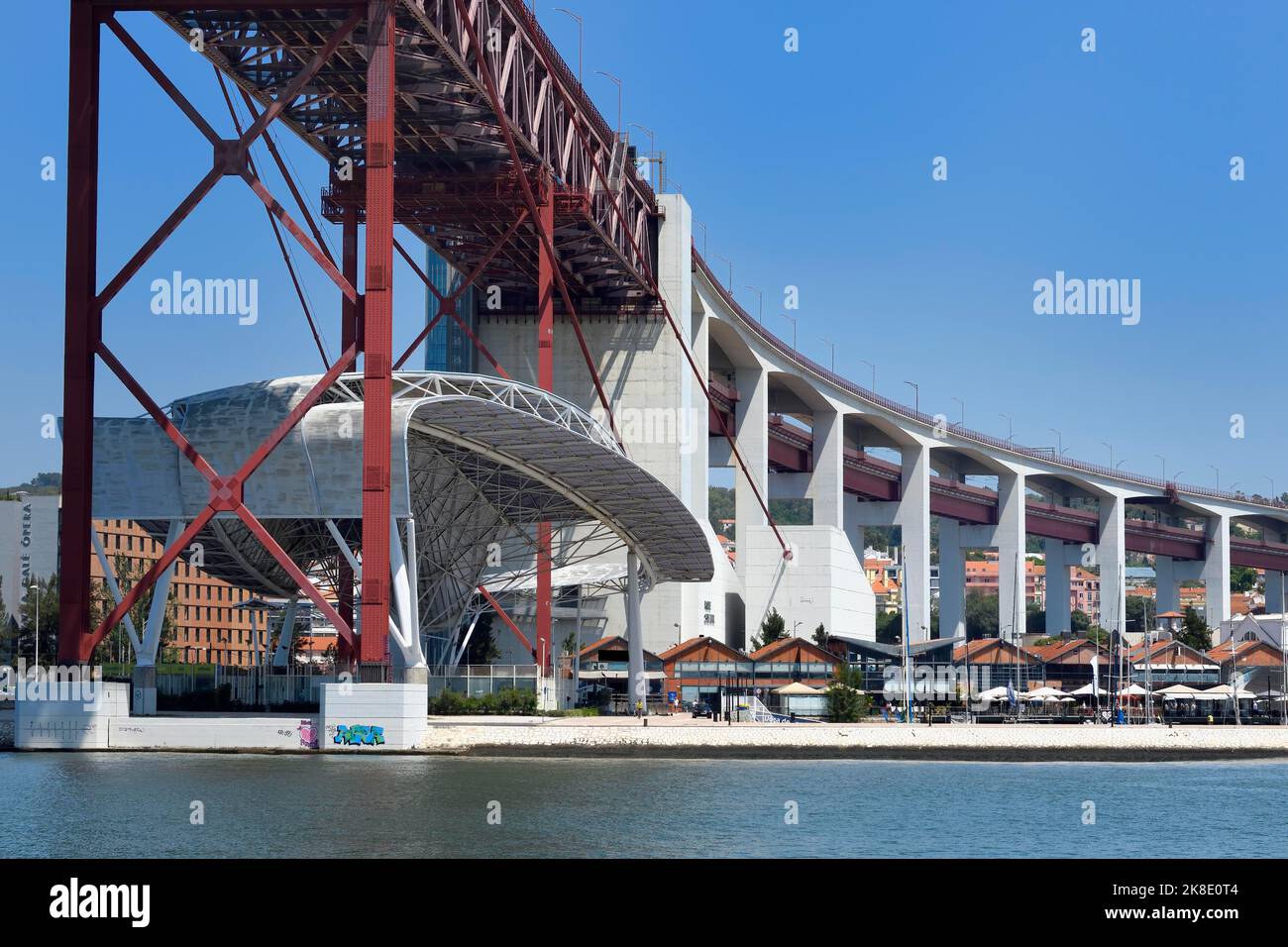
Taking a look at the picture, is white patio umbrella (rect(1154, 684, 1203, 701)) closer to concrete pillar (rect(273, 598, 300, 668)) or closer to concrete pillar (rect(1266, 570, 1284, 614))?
concrete pillar (rect(273, 598, 300, 668))

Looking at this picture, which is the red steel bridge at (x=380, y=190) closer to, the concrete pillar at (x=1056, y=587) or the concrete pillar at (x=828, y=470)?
the concrete pillar at (x=828, y=470)

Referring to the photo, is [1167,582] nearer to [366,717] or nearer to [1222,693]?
[1222,693]

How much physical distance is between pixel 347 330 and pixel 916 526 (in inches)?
2713

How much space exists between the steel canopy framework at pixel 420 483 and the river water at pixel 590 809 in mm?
9157

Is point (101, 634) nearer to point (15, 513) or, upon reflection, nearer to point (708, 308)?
point (708, 308)

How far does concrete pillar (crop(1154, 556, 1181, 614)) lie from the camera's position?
539ft

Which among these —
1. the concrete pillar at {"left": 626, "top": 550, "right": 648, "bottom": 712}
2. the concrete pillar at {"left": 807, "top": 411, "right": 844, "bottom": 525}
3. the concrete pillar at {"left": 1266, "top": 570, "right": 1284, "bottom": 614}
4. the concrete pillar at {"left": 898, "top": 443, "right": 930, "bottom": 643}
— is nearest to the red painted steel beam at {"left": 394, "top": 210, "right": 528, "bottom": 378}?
the concrete pillar at {"left": 626, "top": 550, "right": 648, "bottom": 712}

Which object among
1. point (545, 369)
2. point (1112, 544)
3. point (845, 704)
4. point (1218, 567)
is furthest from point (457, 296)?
point (1218, 567)

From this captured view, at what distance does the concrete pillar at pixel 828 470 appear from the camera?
120312 millimetres

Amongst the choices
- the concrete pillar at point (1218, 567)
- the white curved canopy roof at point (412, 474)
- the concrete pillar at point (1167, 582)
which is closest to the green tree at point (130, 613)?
the white curved canopy roof at point (412, 474)

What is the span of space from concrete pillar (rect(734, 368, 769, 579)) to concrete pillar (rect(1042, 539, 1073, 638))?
50.0m

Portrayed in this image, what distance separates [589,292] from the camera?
98312 mm
